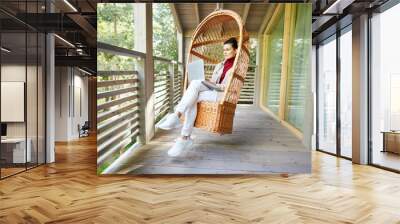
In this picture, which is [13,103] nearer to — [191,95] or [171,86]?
[171,86]

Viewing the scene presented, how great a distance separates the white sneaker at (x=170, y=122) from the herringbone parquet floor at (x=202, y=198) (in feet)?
2.30

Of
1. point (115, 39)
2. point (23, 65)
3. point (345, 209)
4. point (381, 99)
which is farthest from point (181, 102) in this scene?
point (381, 99)

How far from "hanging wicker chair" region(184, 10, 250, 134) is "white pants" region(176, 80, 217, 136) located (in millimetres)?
56

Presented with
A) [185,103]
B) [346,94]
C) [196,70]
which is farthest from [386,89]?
[185,103]

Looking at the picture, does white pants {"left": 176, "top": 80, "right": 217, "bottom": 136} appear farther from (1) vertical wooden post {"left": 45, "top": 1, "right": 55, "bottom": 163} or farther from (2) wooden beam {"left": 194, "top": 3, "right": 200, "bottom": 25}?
(1) vertical wooden post {"left": 45, "top": 1, "right": 55, "bottom": 163}

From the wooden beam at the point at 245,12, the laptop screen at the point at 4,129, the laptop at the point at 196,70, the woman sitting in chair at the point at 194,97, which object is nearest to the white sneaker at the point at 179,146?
the woman sitting in chair at the point at 194,97

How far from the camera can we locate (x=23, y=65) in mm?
6141

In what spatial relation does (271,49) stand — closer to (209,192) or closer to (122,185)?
(209,192)

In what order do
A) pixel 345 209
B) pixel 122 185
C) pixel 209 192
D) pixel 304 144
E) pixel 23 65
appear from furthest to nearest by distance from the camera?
pixel 23 65, pixel 304 144, pixel 122 185, pixel 209 192, pixel 345 209

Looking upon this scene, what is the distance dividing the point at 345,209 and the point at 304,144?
1.56 m

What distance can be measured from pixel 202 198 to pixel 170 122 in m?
1.30

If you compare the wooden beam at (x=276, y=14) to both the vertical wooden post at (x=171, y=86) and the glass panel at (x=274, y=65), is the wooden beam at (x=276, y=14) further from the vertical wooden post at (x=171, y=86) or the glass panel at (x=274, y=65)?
the vertical wooden post at (x=171, y=86)

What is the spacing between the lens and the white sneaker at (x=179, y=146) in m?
5.05

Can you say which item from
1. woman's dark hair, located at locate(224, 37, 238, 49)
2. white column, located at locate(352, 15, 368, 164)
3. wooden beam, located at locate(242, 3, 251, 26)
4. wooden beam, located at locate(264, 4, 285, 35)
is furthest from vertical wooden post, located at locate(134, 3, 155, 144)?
white column, located at locate(352, 15, 368, 164)
